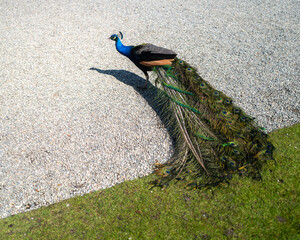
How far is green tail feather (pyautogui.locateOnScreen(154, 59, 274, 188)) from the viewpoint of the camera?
131 inches

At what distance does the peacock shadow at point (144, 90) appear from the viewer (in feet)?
15.8

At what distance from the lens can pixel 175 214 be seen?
322 centimetres

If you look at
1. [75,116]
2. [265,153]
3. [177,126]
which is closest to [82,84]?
[75,116]

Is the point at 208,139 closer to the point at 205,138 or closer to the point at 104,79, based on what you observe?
the point at 205,138

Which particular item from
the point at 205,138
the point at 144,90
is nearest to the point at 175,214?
the point at 205,138

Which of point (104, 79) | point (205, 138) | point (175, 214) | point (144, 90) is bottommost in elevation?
point (175, 214)

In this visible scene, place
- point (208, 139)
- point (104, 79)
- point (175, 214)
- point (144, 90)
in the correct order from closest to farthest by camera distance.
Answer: point (175, 214) → point (208, 139) → point (144, 90) → point (104, 79)

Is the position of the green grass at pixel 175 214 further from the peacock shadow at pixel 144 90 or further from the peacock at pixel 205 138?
the peacock shadow at pixel 144 90

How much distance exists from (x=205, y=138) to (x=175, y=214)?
109 centimetres

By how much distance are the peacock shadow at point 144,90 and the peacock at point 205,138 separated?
21 centimetres

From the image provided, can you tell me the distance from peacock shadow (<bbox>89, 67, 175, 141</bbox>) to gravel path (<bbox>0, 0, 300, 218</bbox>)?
1.6 inches


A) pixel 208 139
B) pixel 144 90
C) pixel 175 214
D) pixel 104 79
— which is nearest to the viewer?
pixel 175 214

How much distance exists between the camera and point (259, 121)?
15.3 ft

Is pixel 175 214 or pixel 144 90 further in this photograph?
pixel 144 90
